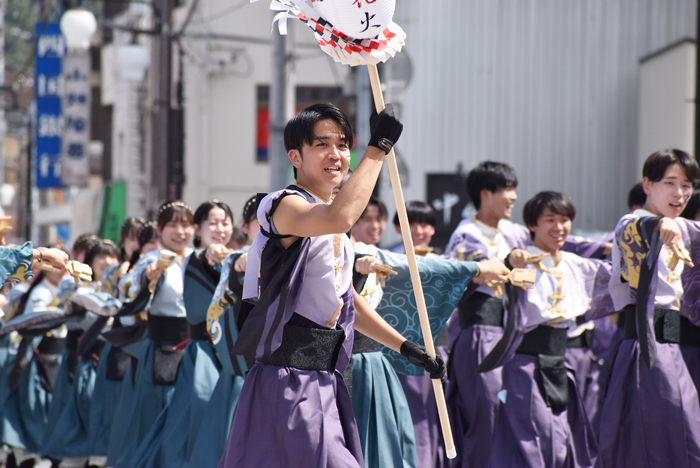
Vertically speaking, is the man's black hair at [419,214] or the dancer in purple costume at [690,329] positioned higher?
the man's black hair at [419,214]

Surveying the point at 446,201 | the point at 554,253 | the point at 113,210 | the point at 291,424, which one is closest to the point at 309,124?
the point at 291,424

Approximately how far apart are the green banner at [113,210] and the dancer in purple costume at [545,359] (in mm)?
16803

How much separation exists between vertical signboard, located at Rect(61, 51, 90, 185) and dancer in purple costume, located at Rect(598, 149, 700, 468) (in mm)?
17773

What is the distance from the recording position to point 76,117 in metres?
21.0

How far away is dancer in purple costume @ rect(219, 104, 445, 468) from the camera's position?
3266 mm

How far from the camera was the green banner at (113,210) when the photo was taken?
21641mm

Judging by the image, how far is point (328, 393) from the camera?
11.1ft

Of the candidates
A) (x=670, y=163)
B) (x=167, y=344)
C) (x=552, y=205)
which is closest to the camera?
(x=670, y=163)

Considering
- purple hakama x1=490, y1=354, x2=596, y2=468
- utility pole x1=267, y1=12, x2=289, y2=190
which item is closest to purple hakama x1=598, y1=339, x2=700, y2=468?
purple hakama x1=490, y1=354, x2=596, y2=468

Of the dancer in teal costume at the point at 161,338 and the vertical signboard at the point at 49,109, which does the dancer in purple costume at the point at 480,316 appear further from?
the vertical signboard at the point at 49,109

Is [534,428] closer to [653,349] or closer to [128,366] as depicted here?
[653,349]

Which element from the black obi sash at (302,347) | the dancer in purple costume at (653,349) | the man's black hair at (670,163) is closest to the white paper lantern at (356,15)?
the black obi sash at (302,347)

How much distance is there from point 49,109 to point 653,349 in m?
20.4

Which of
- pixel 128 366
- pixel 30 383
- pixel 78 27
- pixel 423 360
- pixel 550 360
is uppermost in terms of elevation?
pixel 78 27
